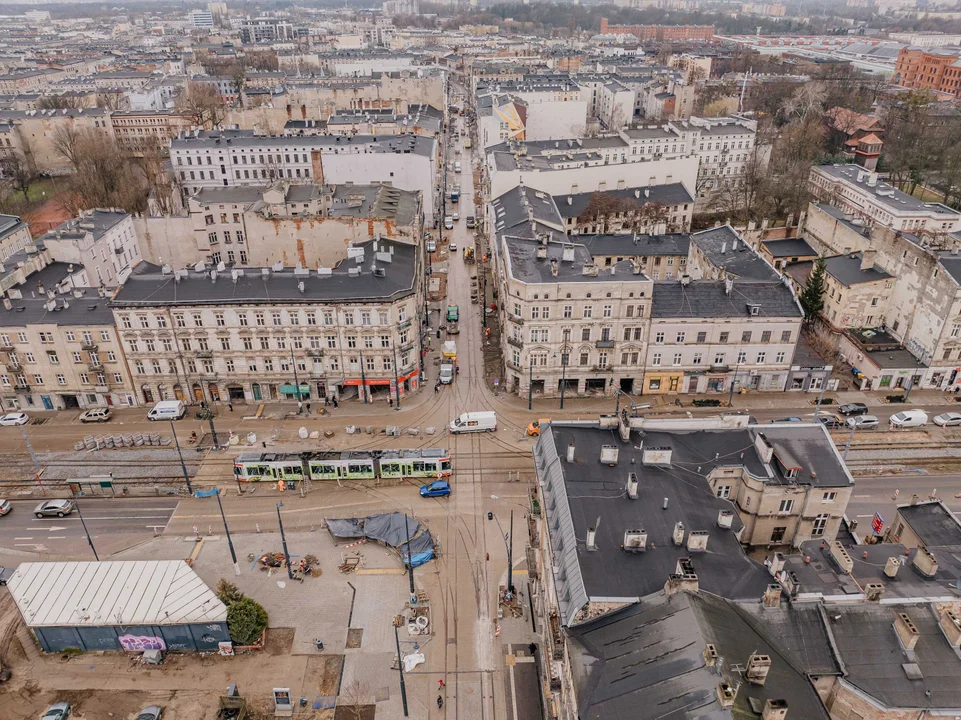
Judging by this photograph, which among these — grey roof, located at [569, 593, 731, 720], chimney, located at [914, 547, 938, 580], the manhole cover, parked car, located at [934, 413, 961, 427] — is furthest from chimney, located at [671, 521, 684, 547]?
parked car, located at [934, 413, 961, 427]

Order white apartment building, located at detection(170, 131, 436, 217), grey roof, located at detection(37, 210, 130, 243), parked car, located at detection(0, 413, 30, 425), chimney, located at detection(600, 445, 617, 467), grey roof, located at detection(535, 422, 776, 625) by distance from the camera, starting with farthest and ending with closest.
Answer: white apartment building, located at detection(170, 131, 436, 217), grey roof, located at detection(37, 210, 130, 243), parked car, located at detection(0, 413, 30, 425), chimney, located at detection(600, 445, 617, 467), grey roof, located at detection(535, 422, 776, 625)

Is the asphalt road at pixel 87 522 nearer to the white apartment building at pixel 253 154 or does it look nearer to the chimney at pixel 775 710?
the chimney at pixel 775 710

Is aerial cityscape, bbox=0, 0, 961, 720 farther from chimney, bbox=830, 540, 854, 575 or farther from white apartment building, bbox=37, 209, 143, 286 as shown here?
white apartment building, bbox=37, 209, 143, 286

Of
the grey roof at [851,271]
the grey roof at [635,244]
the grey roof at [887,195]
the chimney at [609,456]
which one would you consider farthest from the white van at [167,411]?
the grey roof at [887,195]

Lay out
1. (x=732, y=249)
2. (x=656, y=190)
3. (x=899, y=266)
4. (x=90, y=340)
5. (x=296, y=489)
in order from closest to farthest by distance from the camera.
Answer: (x=296, y=489)
(x=90, y=340)
(x=899, y=266)
(x=732, y=249)
(x=656, y=190)

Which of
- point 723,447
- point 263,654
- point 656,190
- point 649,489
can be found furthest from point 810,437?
point 656,190

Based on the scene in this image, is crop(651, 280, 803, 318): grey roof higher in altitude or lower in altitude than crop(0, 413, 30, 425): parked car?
higher

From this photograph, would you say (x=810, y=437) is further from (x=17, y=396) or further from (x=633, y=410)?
(x=17, y=396)
